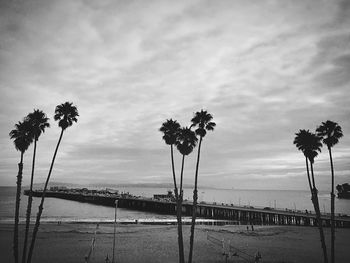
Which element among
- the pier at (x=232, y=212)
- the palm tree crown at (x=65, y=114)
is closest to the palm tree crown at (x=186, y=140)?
the palm tree crown at (x=65, y=114)

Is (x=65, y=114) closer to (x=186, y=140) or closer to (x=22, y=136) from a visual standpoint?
(x=22, y=136)

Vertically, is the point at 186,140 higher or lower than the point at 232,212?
higher

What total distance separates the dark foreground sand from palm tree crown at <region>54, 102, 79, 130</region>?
16.0 meters

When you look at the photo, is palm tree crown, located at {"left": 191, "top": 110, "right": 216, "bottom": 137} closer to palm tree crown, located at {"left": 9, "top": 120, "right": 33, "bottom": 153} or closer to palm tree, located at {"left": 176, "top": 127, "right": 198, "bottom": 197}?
palm tree, located at {"left": 176, "top": 127, "right": 198, "bottom": 197}

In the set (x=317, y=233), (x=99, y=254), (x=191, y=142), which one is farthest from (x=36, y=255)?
(x=317, y=233)

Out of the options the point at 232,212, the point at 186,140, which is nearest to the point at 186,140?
the point at 186,140

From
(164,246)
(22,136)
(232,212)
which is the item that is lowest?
(164,246)

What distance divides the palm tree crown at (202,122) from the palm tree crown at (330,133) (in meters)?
11.7

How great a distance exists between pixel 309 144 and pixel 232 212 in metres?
62.3

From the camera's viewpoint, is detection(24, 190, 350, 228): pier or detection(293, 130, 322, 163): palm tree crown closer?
detection(293, 130, 322, 163): palm tree crown

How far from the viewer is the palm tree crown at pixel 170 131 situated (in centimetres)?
2850

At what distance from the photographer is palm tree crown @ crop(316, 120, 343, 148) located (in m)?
28.5

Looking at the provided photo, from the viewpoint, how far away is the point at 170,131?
2856 centimetres

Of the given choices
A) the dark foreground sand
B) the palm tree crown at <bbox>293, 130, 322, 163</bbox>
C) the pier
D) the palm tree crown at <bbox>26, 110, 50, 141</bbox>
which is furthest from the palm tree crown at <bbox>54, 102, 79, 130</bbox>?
the pier
